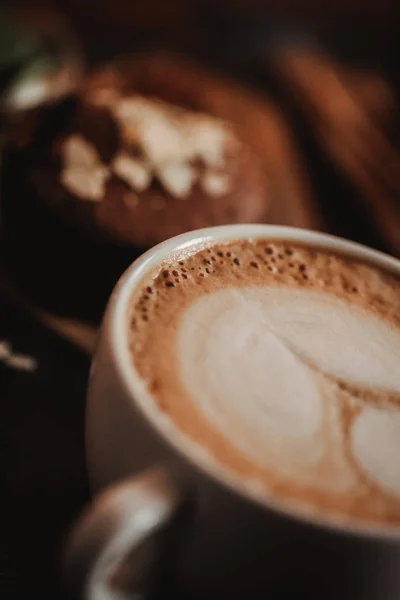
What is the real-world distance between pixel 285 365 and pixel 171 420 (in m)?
0.11

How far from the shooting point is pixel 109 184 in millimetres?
872

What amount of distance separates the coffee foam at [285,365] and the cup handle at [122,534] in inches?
1.7

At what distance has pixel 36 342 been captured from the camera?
733 millimetres

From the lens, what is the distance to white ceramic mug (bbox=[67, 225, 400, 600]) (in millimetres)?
382

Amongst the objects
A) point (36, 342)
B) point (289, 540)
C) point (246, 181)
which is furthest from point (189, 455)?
point (246, 181)

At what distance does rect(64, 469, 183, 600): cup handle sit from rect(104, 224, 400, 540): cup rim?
1.0 inches

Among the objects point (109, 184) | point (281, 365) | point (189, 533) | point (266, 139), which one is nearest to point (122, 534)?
point (189, 533)

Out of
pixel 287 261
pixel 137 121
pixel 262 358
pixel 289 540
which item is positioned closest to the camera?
pixel 289 540

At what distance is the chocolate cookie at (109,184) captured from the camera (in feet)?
2.77

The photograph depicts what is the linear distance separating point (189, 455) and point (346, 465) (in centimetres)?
11

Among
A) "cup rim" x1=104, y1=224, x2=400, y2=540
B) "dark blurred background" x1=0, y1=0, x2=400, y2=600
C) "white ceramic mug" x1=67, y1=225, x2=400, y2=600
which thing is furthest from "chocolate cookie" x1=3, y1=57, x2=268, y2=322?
"white ceramic mug" x1=67, y1=225, x2=400, y2=600

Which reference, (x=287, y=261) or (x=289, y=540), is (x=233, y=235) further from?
(x=289, y=540)

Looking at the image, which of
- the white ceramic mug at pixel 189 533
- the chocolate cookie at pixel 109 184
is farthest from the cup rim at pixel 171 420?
the chocolate cookie at pixel 109 184

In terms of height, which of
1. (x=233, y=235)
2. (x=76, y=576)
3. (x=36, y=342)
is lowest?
(x=36, y=342)
